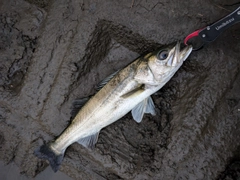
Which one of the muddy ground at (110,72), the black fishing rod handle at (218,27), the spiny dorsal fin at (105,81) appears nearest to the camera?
the black fishing rod handle at (218,27)

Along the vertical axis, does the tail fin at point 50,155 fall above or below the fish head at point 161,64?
below

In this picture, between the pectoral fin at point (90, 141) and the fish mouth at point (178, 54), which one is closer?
the fish mouth at point (178, 54)

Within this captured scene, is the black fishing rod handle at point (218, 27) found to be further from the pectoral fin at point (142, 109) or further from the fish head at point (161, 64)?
the pectoral fin at point (142, 109)

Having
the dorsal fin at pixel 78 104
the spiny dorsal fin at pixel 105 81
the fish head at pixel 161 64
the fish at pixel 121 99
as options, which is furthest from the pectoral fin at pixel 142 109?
the dorsal fin at pixel 78 104

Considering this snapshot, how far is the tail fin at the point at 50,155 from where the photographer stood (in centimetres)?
283

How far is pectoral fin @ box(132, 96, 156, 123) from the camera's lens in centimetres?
278

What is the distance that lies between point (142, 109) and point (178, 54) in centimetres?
67

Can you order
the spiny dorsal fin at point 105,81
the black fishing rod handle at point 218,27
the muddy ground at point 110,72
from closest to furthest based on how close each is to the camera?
1. the black fishing rod handle at point 218,27
2. the muddy ground at point 110,72
3. the spiny dorsal fin at point 105,81

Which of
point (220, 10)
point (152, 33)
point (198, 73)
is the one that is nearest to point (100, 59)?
point (152, 33)

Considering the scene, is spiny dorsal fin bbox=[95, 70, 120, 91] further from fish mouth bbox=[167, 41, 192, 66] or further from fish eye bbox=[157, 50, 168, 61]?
fish mouth bbox=[167, 41, 192, 66]

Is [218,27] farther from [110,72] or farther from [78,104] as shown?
[78,104]

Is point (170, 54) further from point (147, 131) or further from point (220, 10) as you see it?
point (147, 131)

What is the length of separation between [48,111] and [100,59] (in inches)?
30.9

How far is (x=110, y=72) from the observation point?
303 centimetres
